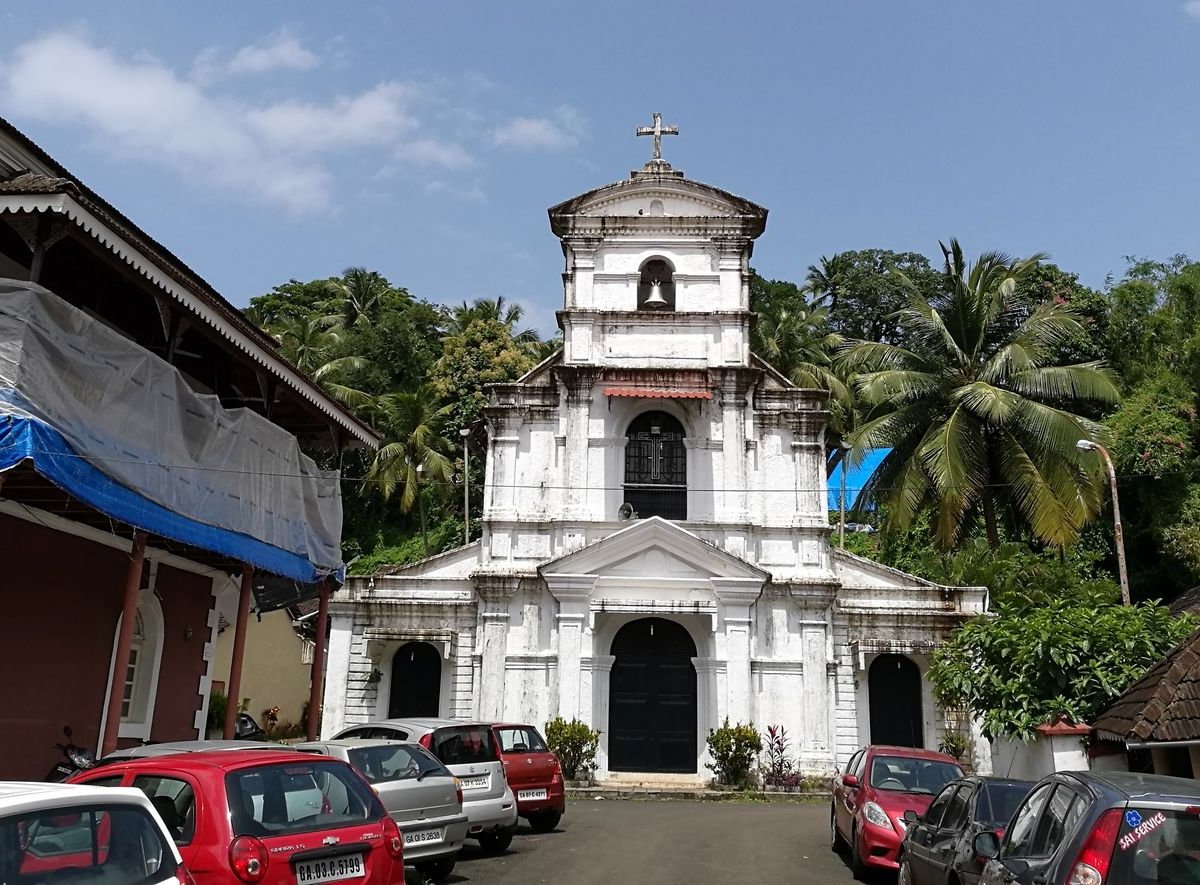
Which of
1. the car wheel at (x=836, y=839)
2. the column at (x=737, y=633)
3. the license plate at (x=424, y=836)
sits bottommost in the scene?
the car wheel at (x=836, y=839)

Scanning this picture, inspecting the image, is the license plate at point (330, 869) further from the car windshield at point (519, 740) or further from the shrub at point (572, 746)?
the shrub at point (572, 746)

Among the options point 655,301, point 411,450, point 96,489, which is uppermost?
point 411,450

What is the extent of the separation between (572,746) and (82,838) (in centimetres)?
1645

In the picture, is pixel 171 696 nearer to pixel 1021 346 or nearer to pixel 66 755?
pixel 66 755

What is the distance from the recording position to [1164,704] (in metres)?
11.3

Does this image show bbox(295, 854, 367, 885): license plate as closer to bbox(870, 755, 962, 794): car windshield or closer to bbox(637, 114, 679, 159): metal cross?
bbox(870, 755, 962, 794): car windshield

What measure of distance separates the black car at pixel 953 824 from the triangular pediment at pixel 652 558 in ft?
38.5

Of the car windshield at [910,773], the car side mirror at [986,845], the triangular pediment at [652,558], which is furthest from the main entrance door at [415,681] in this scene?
the car side mirror at [986,845]

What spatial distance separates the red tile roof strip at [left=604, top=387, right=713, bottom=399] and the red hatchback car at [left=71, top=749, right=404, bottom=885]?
16.5 meters

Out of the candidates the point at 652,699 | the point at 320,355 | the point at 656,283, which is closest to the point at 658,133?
the point at 656,283

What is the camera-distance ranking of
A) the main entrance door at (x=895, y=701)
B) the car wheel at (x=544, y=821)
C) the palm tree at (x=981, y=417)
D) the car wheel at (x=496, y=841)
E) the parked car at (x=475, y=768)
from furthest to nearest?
the palm tree at (x=981, y=417) → the main entrance door at (x=895, y=701) → the car wheel at (x=544, y=821) → the car wheel at (x=496, y=841) → the parked car at (x=475, y=768)

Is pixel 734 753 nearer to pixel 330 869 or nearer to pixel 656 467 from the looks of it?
pixel 656 467

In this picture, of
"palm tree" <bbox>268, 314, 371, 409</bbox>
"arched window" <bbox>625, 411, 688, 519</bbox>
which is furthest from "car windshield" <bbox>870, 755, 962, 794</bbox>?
"palm tree" <bbox>268, 314, 371, 409</bbox>

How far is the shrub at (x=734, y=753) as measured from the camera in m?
20.6
